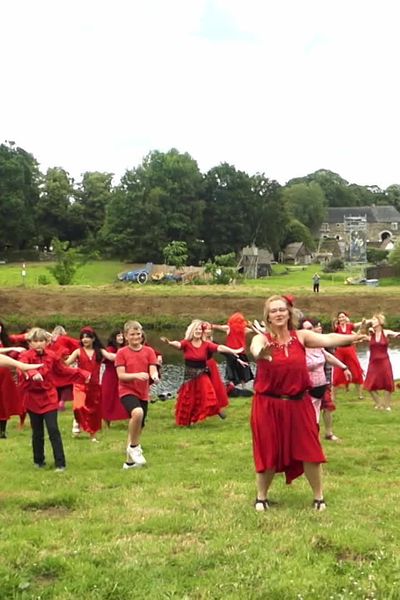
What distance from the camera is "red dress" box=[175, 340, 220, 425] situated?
48.7 feet

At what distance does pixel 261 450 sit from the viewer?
297 inches

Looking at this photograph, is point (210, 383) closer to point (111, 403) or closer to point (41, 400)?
point (111, 403)

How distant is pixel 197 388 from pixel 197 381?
15 centimetres

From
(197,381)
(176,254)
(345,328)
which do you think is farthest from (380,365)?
(176,254)

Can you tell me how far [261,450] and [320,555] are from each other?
1584 millimetres

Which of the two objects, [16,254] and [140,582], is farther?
[16,254]

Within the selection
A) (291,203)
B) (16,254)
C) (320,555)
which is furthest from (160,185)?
(320,555)

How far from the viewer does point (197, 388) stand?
49.0ft

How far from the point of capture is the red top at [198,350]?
1483 centimetres

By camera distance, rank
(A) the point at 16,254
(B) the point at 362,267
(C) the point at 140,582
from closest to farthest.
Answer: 1. (C) the point at 140,582
2. (B) the point at 362,267
3. (A) the point at 16,254

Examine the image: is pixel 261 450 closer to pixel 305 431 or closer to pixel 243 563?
pixel 305 431

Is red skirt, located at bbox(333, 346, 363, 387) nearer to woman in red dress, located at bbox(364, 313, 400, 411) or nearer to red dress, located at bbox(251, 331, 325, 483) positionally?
woman in red dress, located at bbox(364, 313, 400, 411)

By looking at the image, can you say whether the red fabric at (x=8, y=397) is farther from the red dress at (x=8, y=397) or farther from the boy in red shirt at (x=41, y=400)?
the boy in red shirt at (x=41, y=400)

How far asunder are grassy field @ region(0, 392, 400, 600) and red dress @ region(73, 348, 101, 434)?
2193 millimetres
